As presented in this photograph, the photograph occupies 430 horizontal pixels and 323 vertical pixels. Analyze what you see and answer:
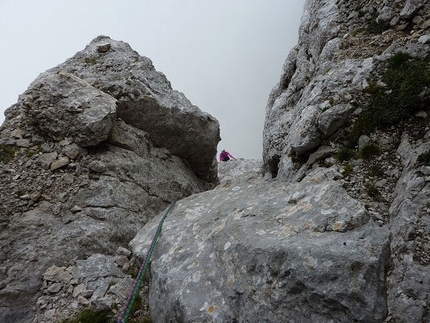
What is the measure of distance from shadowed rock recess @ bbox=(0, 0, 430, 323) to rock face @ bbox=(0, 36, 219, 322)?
6 centimetres

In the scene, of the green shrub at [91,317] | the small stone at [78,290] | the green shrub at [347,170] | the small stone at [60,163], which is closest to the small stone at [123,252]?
the small stone at [78,290]

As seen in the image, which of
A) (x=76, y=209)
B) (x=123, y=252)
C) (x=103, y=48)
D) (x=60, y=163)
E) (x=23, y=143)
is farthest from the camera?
(x=103, y=48)

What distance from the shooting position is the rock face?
1059 cm

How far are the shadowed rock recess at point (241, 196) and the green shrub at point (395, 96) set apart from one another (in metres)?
0.04

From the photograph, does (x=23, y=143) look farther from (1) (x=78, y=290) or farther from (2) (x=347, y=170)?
(2) (x=347, y=170)

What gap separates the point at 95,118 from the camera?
14.8m

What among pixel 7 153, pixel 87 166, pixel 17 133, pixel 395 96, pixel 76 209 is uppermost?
pixel 17 133

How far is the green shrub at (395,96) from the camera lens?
9.34 meters

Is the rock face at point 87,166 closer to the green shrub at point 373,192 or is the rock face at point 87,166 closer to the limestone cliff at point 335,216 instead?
the limestone cliff at point 335,216

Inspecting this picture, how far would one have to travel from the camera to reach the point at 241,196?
11.7m

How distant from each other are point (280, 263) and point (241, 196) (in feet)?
16.7

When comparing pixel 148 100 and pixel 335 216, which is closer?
pixel 335 216

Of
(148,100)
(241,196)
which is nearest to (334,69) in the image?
(241,196)

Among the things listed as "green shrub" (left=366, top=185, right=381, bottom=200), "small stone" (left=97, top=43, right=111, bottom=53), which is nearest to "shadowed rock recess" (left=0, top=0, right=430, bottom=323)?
"green shrub" (left=366, top=185, right=381, bottom=200)
